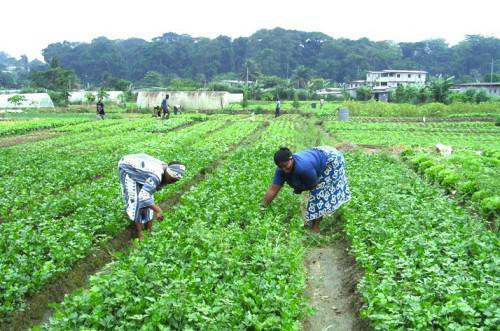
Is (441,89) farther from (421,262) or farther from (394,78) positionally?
(421,262)

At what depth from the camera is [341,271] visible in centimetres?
705

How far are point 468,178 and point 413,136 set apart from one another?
15239 mm

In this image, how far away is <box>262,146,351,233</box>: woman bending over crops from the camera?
7496 millimetres

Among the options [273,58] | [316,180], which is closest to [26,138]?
[316,180]

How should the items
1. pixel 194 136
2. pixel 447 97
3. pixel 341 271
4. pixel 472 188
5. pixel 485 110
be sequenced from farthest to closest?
pixel 447 97, pixel 485 110, pixel 194 136, pixel 472 188, pixel 341 271

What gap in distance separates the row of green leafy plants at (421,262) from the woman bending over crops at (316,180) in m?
0.44

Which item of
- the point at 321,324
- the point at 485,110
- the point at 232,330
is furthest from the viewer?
the point at 485,110

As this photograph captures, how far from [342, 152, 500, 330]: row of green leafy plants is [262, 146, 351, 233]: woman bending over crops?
0.44m

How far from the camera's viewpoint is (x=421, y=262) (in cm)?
573

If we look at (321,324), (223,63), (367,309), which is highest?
(223,63)

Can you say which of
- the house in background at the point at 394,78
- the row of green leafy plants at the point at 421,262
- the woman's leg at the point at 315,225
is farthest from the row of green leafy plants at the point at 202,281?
the house in background at the point at 394,78

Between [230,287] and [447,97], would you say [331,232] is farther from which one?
[447,97]

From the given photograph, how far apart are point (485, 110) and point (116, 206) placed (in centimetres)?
4000

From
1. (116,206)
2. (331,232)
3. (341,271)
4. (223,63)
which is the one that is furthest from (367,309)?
(223,63)
